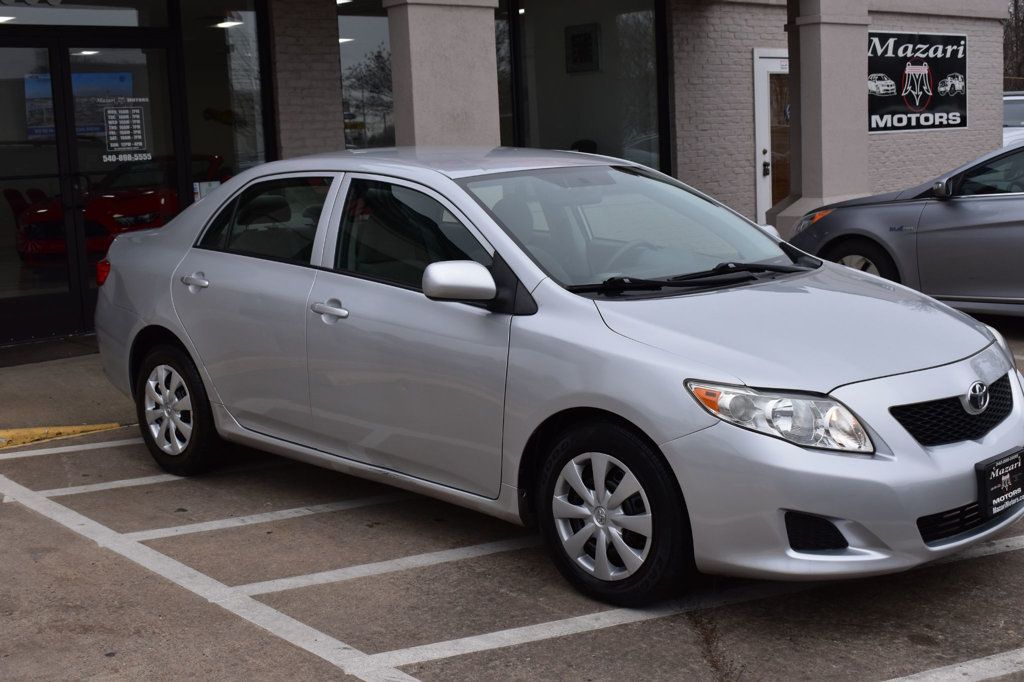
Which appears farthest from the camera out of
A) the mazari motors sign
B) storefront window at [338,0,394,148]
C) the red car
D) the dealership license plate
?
the mazari motors sign

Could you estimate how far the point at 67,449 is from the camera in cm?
718

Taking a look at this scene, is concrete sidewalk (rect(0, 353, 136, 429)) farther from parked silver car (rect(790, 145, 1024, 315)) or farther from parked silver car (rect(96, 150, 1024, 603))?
parked silver car (rect(790, 145, 1024, 315))

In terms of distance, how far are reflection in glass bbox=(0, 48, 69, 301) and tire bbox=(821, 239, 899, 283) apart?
20.4 feet

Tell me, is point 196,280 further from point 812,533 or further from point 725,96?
point 725,96

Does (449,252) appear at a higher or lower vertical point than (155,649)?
higher

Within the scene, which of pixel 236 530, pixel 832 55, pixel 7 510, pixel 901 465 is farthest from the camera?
pixel 832 55

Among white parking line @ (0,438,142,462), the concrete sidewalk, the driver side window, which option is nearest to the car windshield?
white parking line @ (0,438,142,462)

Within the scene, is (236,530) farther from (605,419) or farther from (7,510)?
(605,419)

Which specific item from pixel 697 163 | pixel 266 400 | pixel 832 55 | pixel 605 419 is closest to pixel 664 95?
pixel 697 163

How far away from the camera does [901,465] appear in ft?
13.3

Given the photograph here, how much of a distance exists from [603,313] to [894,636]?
1.45 metres

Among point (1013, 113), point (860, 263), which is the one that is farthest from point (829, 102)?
point (1013, 113)

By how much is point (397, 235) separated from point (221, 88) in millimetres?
6571

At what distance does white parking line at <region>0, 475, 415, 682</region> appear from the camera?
4172 millimetres
